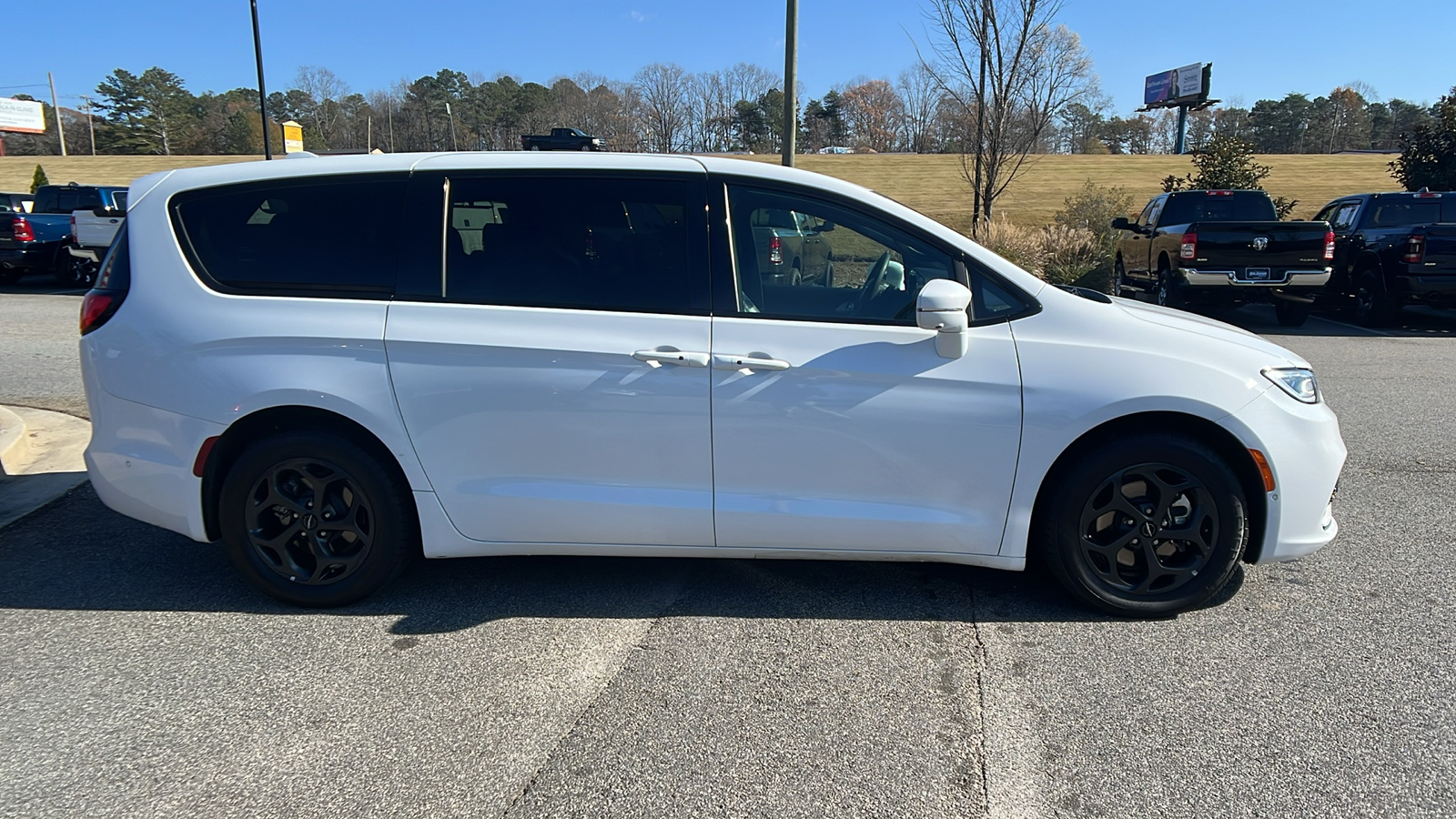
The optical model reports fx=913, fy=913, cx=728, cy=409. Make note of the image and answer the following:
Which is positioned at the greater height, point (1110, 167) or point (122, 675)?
point (1110, 167)

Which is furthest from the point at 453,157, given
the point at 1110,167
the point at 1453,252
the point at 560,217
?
the point at 1110,167

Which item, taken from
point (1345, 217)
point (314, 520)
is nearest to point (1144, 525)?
point (314, 520)

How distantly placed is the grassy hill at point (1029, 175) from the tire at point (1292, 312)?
16633mm

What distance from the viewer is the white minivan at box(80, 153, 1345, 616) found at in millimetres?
3418

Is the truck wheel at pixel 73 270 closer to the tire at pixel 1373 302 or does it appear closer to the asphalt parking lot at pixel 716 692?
the asphalt parking lot at pixel 716 692

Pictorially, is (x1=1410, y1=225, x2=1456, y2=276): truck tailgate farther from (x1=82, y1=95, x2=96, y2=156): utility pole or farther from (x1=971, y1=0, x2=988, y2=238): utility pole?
(x1=82, y1=95, x2=96, y2=156): utility pole

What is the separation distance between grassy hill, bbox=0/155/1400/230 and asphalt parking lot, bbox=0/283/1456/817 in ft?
89.8

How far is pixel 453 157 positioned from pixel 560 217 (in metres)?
0.58

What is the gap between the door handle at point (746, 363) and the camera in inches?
133

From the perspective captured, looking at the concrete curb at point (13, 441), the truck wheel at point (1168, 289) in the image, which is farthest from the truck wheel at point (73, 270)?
the truck wheel at point (1168, 289)

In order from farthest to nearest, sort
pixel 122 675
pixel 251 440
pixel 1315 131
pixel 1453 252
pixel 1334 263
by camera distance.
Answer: pixel 1315 131
pixel 1334 263
pixel 1453 252
pixel 251 440
pixel 122 675

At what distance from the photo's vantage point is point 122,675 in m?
3.20

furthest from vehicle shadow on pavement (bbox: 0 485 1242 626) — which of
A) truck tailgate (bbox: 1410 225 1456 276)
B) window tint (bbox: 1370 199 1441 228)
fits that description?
window tint (bbox: 1370 199 1441 228)

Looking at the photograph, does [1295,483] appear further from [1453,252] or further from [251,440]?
[1453,252]
